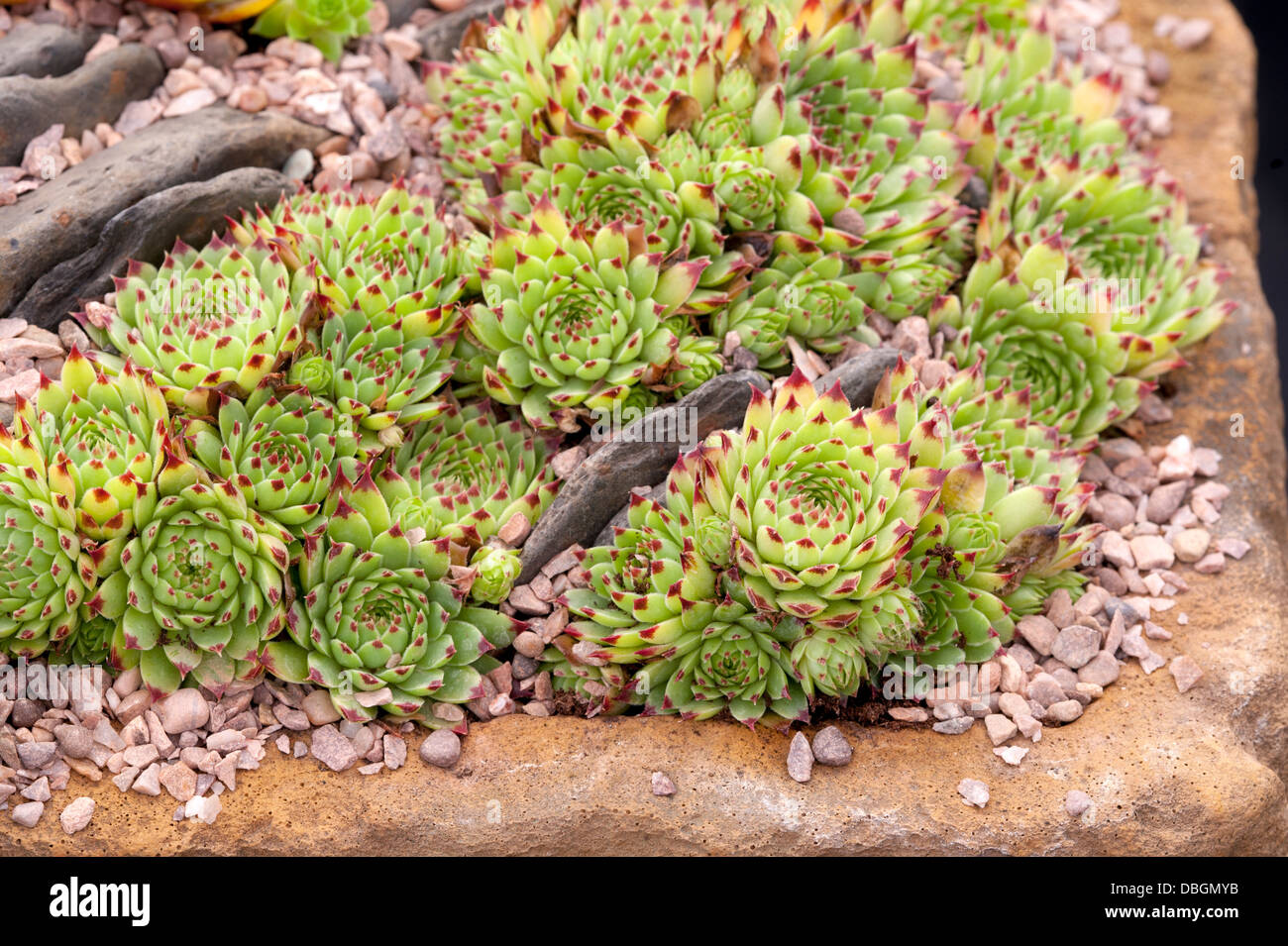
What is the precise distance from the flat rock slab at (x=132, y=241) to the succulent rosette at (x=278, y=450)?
1.93ft

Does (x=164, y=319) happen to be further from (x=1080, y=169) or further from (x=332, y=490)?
(x=1080, y=169)

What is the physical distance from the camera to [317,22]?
13.0 ft

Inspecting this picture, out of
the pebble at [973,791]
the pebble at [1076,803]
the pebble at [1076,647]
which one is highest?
the pebble at [1076,647]

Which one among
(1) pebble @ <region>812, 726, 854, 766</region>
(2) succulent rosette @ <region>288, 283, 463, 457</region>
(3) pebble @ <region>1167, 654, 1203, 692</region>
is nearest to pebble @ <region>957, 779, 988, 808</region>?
(1) pebble @ <region>812, 726, 854, 766</region>

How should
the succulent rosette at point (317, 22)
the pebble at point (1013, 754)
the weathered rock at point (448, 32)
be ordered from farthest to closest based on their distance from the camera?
1. the weathered rock at point (448, 32)
2. the succulent rosette at point (317, 22)
3. the pebble at point (1013, 754)

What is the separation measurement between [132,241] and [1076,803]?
279 cm

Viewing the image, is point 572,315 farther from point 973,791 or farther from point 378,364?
point 973,791

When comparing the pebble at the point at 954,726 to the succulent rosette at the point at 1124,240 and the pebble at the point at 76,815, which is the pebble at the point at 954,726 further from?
the pebble at the point at 76,815

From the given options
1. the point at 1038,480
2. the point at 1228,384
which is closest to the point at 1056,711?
the point at 1038,480

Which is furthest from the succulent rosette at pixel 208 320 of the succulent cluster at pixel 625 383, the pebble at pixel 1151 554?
the pebble at pixel 1151 554

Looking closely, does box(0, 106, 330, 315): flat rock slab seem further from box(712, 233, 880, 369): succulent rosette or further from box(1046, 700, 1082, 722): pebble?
box(1046, 700, 1082, 722): pebble

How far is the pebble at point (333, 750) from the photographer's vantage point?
2943 millimetres

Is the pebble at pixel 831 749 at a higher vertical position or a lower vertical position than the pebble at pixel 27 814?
higher

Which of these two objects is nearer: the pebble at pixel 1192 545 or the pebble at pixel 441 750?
the pebble at pixel 441 750
